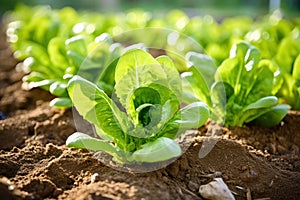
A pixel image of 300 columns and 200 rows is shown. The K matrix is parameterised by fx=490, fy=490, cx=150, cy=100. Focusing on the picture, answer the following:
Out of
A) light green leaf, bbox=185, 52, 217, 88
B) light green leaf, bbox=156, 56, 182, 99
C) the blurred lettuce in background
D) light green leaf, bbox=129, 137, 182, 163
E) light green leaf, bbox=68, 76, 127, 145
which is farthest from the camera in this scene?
the blurred lettuce in background

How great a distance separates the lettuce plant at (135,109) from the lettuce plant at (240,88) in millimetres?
396

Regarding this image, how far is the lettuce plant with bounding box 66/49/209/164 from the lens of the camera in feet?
5.87

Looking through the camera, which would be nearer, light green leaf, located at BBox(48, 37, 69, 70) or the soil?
the soil

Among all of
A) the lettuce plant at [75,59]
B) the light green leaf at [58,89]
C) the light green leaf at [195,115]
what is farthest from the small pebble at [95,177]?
the light green leaf at [58,89]

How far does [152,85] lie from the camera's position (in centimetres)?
183

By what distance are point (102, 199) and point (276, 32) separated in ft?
8.11

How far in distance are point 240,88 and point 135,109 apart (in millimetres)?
632

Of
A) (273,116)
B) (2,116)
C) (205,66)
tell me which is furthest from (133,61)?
(2,116)

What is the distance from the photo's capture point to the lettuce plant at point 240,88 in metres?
2.22

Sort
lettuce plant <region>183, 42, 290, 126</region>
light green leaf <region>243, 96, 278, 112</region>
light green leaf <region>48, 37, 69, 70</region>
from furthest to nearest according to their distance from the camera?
1. light green leaf <region>48, 37, 69, 70</region>
2. lettuce plant <region>183, 42, 290, 126</region>
3. light green leaf <region>243, 96, 278, 112</region>

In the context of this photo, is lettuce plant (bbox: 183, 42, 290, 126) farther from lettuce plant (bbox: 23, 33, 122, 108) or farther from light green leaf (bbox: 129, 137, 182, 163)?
light green leaf (bbox: 129, 137, 182, 163)

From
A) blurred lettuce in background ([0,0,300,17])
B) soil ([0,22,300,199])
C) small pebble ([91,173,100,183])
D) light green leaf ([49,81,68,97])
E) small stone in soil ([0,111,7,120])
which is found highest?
light green leaf ([49,81,68,97])

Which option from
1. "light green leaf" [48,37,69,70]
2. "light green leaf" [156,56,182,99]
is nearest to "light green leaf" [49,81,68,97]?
"light green leaf" [48,37,69,70]

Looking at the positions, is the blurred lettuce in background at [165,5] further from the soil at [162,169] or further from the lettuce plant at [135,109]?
the lettuce plant at [135,109]
